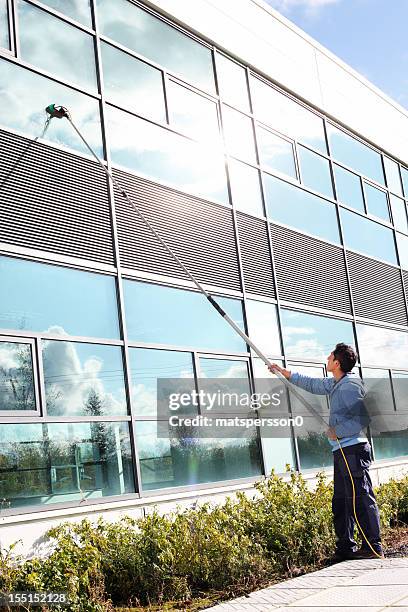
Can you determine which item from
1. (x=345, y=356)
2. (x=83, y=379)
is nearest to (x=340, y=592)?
(x=345, y=356)

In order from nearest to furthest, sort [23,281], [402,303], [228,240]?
[23,281]
[228,240]
[402,303]

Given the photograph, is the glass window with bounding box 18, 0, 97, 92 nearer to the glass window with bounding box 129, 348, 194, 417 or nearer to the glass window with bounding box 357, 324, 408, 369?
the glass window with bounding box 129, 348, 194, 417

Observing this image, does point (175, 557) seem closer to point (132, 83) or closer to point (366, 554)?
point (366, 554)

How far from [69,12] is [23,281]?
3.51 m

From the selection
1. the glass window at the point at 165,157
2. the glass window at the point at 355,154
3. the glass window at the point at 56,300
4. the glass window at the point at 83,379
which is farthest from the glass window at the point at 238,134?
the glass window at the point at 83,379

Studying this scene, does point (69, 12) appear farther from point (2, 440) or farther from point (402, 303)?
point (402, 303)

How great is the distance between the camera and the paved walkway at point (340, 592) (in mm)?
4918

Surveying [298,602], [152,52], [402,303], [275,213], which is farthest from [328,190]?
[298,602]

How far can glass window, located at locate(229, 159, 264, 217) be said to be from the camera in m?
11.5

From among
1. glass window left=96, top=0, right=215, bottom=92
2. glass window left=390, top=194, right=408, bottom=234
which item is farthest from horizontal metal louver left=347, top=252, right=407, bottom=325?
glass window left=96, top=0, right=215, bottom=92

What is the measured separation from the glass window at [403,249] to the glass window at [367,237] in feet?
0.87

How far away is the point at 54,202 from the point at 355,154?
8.68 meters

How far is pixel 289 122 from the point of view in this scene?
530 inches

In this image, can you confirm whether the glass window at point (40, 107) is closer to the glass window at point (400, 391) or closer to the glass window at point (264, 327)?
the glass window at point (264, 327)
